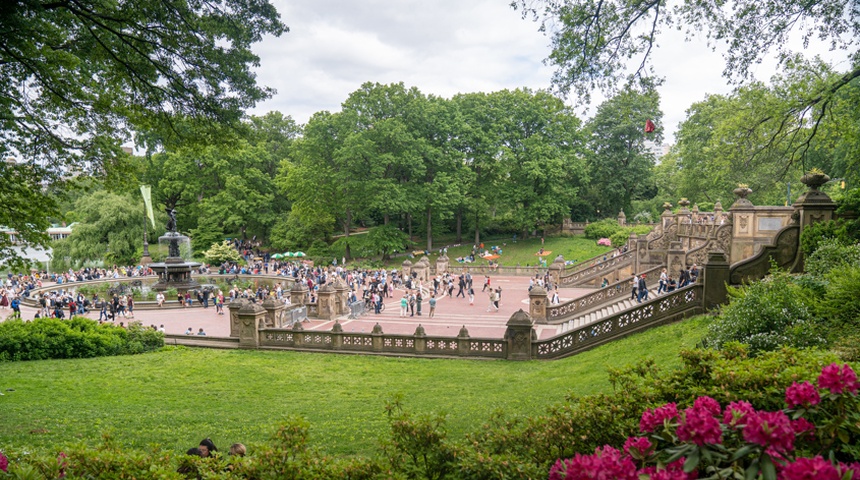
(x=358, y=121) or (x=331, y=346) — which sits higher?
(x=358, y=121)

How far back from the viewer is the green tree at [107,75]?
823cm

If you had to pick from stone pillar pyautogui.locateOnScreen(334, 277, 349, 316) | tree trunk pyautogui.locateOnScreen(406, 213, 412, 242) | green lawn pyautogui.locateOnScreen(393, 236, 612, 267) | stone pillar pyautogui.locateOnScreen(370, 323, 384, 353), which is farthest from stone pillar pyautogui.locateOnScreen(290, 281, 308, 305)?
tree trunk pyautogui.locateOnScreen(406, 213, 412, 242)

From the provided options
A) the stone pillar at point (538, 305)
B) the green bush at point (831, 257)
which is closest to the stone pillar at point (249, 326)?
the stone pillar at point (538, 305)

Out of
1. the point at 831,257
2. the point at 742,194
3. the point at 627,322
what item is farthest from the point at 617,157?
the point at 831,257

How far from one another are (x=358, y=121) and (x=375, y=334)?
35.6m

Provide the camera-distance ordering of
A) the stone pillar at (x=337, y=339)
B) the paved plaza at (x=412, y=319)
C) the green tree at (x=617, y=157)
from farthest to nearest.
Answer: the green tree at (x=617, y=157) < the paved plaza at (x=412, y=319) < the stone pillar at (x=337, y=339)

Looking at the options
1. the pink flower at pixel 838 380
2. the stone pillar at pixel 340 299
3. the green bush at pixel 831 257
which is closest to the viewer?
the pink flower at pixel 838 380

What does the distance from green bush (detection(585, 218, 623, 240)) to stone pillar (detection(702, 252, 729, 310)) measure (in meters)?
38.5

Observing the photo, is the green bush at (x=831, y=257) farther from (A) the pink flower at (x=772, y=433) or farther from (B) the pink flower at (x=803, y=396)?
(A) the pink flower at (x=772, y=433)

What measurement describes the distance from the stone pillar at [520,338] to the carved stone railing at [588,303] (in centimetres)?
732

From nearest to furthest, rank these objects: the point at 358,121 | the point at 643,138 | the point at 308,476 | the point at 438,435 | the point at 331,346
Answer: the point at 308,476
the point at 438,435
the point at 331,346
the point at 358,121
the point at 643,138

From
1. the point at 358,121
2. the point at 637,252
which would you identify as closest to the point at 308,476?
the point at 637,252

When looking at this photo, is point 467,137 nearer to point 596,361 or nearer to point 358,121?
point 358,121

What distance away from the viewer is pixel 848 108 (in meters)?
14.9
